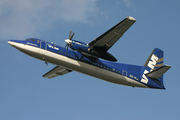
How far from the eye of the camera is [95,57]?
95.6ft

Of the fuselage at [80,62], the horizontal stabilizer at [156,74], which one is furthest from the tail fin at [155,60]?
the fuselage at [80,62]

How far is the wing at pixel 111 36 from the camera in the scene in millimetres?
24719

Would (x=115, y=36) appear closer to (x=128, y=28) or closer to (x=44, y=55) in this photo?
Result: (x=128, y=28)

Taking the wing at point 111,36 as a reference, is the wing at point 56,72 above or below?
below

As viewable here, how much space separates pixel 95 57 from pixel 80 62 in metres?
1.97

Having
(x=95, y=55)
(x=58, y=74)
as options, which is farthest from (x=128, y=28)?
(x=58, y=74)

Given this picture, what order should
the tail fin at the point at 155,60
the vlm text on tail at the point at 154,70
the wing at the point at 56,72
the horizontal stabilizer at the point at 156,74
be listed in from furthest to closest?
the tail fin at the point at 155,60
the wing at the point at 56,72
the vlm text on tail at the point at 154,70
the horizontal stabilizer at the point at 156,74

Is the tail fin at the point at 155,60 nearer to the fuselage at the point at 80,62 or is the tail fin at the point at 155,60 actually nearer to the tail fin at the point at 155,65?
the tail fin at the point at 155,65

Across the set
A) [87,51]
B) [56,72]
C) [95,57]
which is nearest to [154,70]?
[95,57]

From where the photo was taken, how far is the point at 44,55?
27500 mm

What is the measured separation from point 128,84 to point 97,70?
4.84m

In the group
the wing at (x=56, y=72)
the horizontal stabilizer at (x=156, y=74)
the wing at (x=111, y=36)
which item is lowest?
the horizontal stabilizer at (x=156, y=74)

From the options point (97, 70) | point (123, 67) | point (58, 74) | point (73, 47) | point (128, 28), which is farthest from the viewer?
point (58, 74)

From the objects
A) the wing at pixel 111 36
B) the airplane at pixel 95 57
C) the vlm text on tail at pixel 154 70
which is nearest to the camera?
the wing at pixel 111 36
